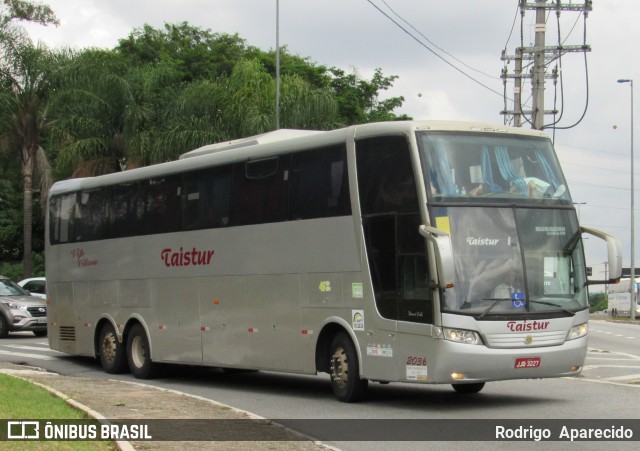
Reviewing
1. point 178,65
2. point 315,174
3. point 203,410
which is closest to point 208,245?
point 315,174

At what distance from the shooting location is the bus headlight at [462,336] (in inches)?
516

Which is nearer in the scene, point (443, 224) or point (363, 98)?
point (443, 224)

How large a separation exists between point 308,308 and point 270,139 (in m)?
3.29

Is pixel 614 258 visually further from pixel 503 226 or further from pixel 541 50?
Result: pixel 541 50

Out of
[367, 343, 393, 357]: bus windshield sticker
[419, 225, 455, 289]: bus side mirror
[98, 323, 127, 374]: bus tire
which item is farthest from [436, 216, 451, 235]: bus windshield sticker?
[98, 323, 127, 374]: bus tire

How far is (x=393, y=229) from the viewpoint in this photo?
45.5ft

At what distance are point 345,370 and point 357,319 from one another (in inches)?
31.5

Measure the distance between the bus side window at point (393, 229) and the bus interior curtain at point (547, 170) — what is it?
2.13 meters

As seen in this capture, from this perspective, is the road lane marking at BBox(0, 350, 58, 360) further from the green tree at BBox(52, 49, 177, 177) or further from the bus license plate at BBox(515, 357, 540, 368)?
the green tree at BBox(52, 49, 177, 177)

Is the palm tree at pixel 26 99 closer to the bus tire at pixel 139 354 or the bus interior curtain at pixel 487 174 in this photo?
the bus tire at pixel 139 354

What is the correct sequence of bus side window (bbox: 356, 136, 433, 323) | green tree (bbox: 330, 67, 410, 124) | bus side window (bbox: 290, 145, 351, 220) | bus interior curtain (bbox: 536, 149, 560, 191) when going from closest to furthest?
bus side window (bbox: 356, 136, 433, 323) < bus interior curtain (bbox: 536, 149, 560, 191) < bus side window (bbox: 290, 145, 351, 220) < green tree (bbox: 330, 67, 410, 124)

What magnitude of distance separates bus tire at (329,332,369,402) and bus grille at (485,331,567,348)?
6.89ft

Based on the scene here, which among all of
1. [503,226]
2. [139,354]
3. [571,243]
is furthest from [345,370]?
[139,354]

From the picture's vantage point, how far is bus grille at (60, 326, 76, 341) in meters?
22.2
